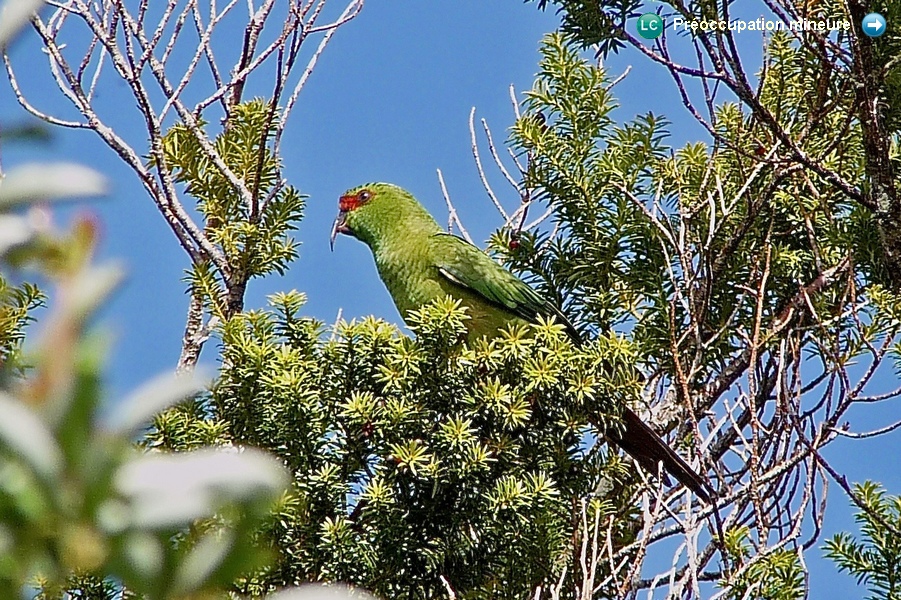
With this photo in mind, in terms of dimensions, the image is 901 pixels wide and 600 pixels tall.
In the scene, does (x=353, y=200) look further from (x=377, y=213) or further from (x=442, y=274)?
(x=442, y=274)

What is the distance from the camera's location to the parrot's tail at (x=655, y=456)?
2.62 m

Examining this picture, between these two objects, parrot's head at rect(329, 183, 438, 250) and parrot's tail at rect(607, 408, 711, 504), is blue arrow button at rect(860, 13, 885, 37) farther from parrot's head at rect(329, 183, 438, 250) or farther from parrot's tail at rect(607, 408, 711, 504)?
parrot's head at rect(329, 183, 438, 250)

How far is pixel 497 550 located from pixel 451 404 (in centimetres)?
31

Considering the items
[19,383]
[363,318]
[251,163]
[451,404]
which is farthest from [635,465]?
[19,383]

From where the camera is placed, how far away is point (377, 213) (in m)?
3.41

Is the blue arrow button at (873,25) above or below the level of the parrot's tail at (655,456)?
above

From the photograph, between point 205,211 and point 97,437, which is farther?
point 205,211

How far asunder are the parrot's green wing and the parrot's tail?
366mm

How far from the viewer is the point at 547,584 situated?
7.38 ft

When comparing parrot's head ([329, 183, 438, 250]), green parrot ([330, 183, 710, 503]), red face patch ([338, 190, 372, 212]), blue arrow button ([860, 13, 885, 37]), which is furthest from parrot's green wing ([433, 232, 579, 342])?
blue arrow button ([860, 13, 885, 37])

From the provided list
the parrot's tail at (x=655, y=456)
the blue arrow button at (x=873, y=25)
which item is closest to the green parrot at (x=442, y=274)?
the parrot's tail at (x=655, y=456)

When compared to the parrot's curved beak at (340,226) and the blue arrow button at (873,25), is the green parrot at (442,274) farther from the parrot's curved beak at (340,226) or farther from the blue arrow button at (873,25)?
the blue arrow button at (873,25)

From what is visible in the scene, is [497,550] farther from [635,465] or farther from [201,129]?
[201,129]

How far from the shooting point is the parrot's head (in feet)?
11.0
